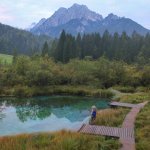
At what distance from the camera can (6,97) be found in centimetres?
4297

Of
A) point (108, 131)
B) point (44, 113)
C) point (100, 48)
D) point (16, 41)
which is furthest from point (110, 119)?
point (16, 41)

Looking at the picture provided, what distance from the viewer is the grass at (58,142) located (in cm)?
1455

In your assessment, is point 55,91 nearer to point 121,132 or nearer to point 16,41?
point 121,132

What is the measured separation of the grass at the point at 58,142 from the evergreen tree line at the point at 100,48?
5558 cm

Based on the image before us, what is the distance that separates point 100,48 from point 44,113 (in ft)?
166

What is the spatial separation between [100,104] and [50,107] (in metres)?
6.39

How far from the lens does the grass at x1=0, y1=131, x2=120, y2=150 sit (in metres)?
14.6

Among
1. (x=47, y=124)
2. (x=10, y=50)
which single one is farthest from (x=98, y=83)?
(x=10, y=50)

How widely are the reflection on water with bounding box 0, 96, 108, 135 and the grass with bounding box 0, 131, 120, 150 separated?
5.69 meters

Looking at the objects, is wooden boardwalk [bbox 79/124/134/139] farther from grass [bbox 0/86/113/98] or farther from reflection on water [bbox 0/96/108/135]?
grass [bbox 0/86/113/98]

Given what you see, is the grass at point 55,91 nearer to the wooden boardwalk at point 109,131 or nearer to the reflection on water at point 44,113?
the reflection on water at point 44,113

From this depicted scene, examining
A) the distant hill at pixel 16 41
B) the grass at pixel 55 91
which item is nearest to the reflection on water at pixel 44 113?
the grass at pixel 55 91

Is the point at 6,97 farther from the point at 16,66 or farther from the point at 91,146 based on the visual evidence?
the point at 91,146

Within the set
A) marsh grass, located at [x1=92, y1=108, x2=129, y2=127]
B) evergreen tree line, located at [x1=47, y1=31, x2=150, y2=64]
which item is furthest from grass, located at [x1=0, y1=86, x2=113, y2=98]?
evergreen tree line, located at [x1=47, y1=31, x2=150, y2=64]
